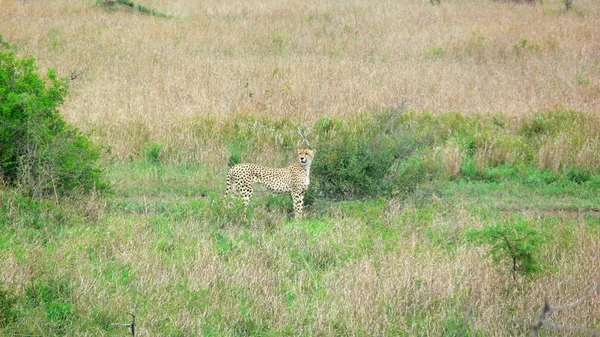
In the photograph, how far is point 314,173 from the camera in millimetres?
10211

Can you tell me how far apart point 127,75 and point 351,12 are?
9.74 meters

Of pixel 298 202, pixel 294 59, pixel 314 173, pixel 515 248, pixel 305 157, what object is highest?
pixel 515 248

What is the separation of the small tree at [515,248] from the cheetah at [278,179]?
2.86m

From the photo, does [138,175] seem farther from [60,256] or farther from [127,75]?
[127,75]

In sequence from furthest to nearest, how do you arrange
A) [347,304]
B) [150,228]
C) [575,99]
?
[575,99]
[150,228]
[347,304]

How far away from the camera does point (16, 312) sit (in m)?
5.77

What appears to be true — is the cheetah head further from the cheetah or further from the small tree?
the small tree

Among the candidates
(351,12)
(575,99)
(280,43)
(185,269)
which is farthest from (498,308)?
(351,12)

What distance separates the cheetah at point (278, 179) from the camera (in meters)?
9.48

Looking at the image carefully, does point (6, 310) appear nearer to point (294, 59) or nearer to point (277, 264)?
point (277, 264)

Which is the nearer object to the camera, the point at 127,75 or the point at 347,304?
the point at 347,304

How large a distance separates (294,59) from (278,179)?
340 inches

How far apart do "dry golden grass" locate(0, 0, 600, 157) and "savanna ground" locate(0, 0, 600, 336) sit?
0.25 ft

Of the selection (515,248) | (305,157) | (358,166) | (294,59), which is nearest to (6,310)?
(515,248)
